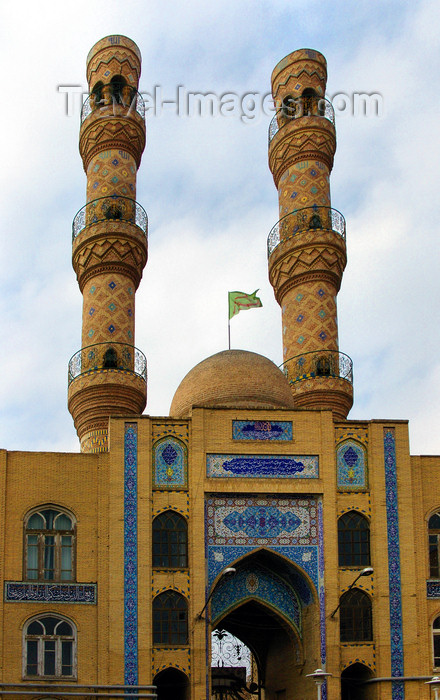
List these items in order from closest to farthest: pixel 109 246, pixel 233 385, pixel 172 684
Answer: pixel 172 684, pixel 233 385, pixel 109 246

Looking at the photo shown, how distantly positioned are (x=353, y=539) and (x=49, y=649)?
5346 millimetres

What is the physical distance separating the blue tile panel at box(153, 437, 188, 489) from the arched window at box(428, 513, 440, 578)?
170 inches

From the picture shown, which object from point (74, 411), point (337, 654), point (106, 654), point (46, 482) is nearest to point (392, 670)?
point (337, 654)

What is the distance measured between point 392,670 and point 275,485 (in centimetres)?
354

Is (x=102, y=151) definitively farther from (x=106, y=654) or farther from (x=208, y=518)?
(x=106, y=654)

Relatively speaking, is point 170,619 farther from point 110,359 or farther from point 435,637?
point 110,359

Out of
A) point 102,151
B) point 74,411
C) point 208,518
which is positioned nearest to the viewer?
point 208,518

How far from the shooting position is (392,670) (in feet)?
56.9

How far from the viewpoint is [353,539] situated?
18109mm

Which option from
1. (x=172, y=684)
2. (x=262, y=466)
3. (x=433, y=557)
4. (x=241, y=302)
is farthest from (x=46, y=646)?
(x=241, y=302)

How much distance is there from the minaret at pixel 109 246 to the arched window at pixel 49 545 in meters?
3.68

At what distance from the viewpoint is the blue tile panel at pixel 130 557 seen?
16750mm

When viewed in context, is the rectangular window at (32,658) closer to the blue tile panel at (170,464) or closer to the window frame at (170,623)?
the window frame at (170,623)

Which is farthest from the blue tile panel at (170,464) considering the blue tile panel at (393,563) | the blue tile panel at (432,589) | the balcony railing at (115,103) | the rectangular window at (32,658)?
the balcony railing at (115,103)
